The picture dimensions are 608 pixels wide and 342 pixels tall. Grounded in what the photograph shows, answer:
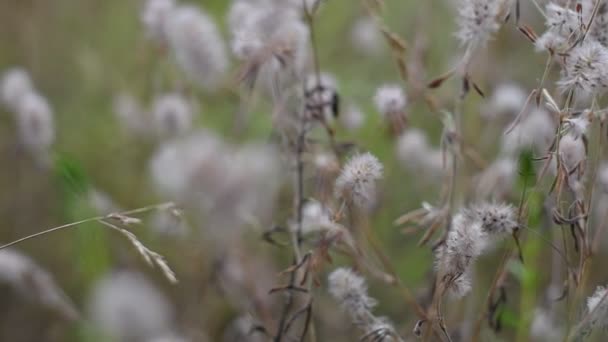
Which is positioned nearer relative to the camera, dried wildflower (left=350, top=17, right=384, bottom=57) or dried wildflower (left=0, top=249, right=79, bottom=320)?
dried wildflower (left=0, top=249, right=79, bottom=320)

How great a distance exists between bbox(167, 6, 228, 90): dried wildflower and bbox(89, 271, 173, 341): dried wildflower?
1.77 feet

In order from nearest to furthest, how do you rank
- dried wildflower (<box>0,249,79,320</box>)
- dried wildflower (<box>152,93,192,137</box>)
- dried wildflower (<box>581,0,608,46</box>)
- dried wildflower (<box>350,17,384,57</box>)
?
dried wildflower (<box>581,0,608,46</box>) < dried wildflower (<box>0,249,79,320</box>) < dried wildflower (<box>152,93,192,137</box>) < dried wildflower (<box>350,17,384,57</box>)

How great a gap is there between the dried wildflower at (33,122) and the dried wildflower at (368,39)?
963 millimetres

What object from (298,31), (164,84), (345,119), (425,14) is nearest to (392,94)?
(298,31)

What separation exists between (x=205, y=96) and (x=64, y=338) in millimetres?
891

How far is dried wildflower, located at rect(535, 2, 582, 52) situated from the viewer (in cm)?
95

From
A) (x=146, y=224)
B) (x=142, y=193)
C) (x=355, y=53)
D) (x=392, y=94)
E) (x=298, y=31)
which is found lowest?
(x=392, y=94)

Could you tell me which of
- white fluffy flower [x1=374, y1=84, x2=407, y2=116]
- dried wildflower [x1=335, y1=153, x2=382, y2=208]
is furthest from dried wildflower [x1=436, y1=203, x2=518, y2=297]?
white fluffy flower [x1=374, y1=84, x2=407, y2=116]

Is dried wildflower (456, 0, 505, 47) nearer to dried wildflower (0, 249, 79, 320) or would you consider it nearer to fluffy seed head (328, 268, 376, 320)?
fluffy seed head (328, 268, 376, 320)

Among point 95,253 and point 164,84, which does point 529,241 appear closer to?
point 95,253

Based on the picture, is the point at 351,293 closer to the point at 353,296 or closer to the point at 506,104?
the point at 353,296

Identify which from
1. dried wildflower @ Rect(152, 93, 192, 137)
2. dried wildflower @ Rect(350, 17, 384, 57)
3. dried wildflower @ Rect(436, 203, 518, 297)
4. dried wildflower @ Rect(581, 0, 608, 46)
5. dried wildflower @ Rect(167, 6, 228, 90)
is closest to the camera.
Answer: dried wildflower @ Rect(436, 203, 518, 297)

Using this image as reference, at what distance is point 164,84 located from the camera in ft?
7.07

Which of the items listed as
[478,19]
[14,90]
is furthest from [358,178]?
[14,90]
